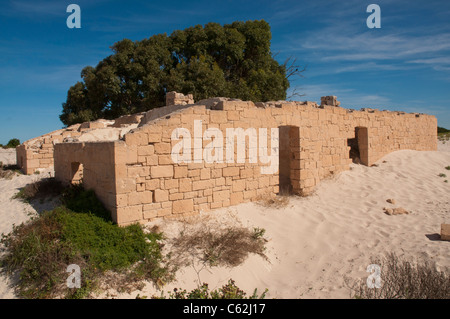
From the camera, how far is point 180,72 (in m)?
19.1

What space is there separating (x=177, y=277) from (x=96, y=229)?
1.82 metres

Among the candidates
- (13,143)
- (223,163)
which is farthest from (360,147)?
(13,143)

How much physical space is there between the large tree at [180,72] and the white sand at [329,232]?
33.8 ft

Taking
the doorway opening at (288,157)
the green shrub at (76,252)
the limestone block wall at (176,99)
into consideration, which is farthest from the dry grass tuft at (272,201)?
the limestone block wall at (176,99)

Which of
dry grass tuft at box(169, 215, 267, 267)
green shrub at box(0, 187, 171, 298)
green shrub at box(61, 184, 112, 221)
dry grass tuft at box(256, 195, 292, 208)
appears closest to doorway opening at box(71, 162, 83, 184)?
green shrub at box(61, 184, 112, 221)

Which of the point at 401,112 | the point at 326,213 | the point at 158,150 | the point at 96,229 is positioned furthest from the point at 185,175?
the point at 401,112

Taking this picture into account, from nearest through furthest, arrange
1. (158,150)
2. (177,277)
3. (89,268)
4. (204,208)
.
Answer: (89,268)
(177,277)
(158,150)
(204,208)

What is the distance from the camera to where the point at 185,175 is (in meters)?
6.85

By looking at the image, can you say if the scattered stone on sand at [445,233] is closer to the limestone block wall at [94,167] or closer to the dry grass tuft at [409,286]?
the dry grass tuft at [409,286]

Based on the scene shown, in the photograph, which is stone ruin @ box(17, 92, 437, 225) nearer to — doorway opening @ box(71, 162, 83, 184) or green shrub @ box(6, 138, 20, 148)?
doorway opening @ box(71, 162, 83, 184)

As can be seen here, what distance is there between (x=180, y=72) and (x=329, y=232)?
49.0ft

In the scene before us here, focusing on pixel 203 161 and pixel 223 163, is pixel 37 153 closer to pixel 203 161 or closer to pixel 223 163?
pixel 203 161

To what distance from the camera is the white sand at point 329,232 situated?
17.2 feet
